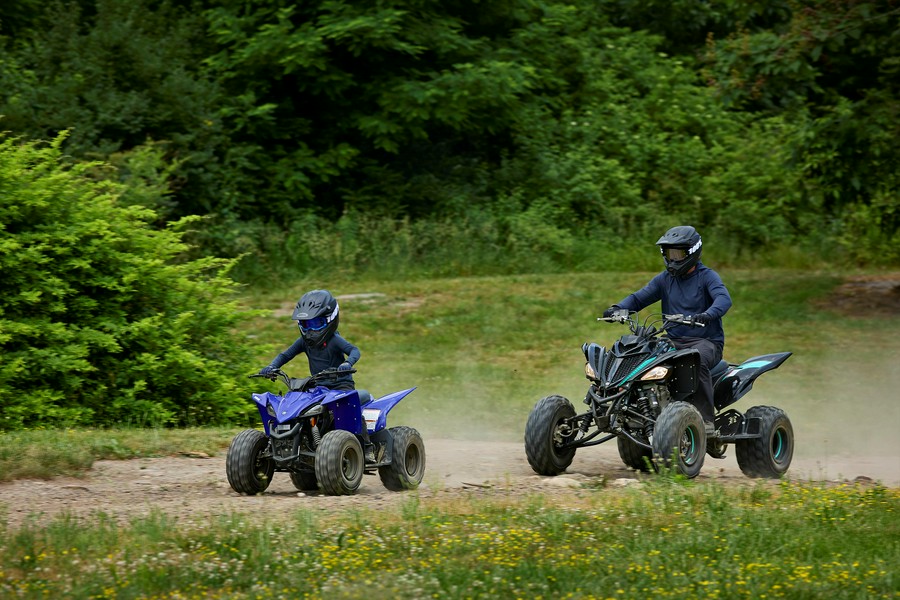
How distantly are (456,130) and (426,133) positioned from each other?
750mm

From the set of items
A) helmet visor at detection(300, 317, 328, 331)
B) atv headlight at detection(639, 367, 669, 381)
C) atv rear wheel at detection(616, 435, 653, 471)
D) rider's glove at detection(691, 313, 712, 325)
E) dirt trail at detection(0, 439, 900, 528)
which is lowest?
dirt trail at detection(0, 439, 900, 528)

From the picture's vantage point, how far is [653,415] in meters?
10.4

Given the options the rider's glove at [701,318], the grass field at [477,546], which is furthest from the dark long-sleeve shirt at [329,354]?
the rider's glove at [701,318]

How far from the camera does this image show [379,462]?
10.1 m

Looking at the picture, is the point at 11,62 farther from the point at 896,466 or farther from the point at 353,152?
the point at 896,466

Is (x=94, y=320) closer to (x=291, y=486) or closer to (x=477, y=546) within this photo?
(x=291, y=486)

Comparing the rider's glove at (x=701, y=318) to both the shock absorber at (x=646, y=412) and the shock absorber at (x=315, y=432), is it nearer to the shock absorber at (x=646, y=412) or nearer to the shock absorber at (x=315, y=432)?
the shock absorber at (x=646, y=412)

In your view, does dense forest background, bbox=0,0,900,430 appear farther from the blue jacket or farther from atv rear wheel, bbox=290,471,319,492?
atv rear wheel, bbox=290,471,319,492

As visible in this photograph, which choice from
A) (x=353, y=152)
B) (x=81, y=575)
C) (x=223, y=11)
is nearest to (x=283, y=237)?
(x=353, y=152)

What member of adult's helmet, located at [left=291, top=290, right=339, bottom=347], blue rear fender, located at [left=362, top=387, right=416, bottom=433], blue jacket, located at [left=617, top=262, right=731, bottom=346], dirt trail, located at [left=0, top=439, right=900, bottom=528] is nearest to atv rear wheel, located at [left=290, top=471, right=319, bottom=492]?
dirt trail, located at [left=0, top=439, right=900, bottom=528]

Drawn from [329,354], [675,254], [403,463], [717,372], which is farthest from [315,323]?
[717,372]

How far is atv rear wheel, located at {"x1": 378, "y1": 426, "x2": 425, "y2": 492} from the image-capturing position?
10.2 metres

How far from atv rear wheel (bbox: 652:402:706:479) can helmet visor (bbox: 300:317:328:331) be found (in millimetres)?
2860

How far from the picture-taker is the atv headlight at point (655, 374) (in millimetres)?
10211
